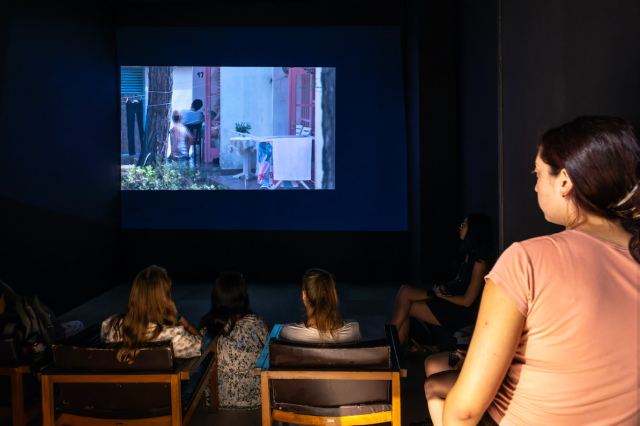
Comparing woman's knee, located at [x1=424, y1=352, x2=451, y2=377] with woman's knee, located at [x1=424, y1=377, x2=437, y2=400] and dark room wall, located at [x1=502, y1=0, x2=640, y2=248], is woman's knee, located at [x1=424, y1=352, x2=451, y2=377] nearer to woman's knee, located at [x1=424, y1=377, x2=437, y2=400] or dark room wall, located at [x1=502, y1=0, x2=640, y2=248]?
woman's knee, located at [x1=424, y1=377, x2=437, y2=400]

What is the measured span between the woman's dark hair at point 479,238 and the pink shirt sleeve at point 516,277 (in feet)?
7.68

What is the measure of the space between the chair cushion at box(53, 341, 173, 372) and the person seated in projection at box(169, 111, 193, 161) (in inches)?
166

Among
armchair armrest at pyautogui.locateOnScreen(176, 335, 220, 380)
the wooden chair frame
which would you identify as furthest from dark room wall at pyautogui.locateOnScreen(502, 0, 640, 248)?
the wooden chair frame

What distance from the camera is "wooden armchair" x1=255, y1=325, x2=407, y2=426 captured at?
171cm

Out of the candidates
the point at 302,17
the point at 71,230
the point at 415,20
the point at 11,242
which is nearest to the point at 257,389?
the point at 11,242

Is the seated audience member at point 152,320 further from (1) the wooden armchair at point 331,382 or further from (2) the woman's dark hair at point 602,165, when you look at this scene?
(2) the woman's dark hair at point 602,165

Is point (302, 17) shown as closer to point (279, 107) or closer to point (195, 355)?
point (279, 107)

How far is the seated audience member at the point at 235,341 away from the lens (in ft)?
7.95

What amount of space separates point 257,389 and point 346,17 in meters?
4.87

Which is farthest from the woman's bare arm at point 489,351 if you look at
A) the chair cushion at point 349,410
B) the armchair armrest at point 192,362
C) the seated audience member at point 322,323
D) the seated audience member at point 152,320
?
the seated audience member at point 152,320

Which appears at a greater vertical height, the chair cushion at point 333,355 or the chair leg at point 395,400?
the chair cushion at point 333,355

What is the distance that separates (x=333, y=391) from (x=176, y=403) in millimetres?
662

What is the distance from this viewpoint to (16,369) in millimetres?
1991

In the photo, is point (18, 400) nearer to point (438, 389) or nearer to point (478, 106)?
point (438, 389)
